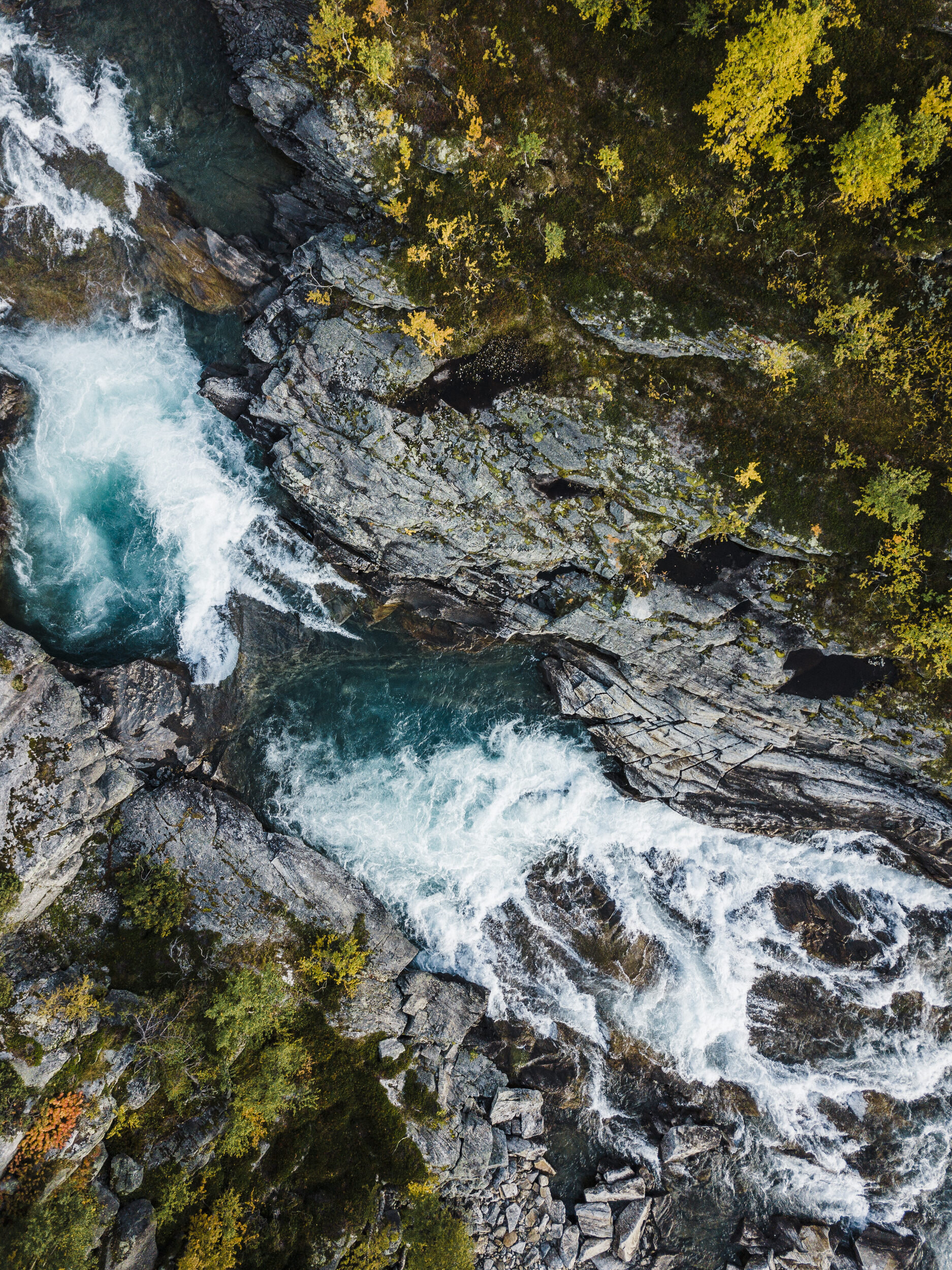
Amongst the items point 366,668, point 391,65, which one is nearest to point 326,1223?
point 366,668

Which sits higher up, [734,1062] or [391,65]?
[391,65]

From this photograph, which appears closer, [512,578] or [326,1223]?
[326,1223]

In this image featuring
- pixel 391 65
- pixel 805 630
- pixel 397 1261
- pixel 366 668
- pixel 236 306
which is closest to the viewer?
pixel 391 65

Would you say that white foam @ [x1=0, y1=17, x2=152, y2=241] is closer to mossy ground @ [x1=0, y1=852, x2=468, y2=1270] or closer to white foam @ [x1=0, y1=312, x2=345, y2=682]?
white foam @ [x1=0, y1=312, x2=345, y2=682]

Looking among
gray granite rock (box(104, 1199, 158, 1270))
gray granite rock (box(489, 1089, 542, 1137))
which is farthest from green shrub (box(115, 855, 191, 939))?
gray granite rock (box(489, 1089, 542, 1137))

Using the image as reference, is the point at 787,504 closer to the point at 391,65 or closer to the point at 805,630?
the point at 805,630

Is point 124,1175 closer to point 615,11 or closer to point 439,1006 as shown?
point 439,1006

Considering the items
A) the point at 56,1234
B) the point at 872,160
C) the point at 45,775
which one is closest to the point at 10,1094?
the point at 56,1234

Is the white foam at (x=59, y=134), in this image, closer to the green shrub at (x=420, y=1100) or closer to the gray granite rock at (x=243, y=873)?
the gray granite rock at (x=243, y=873)
